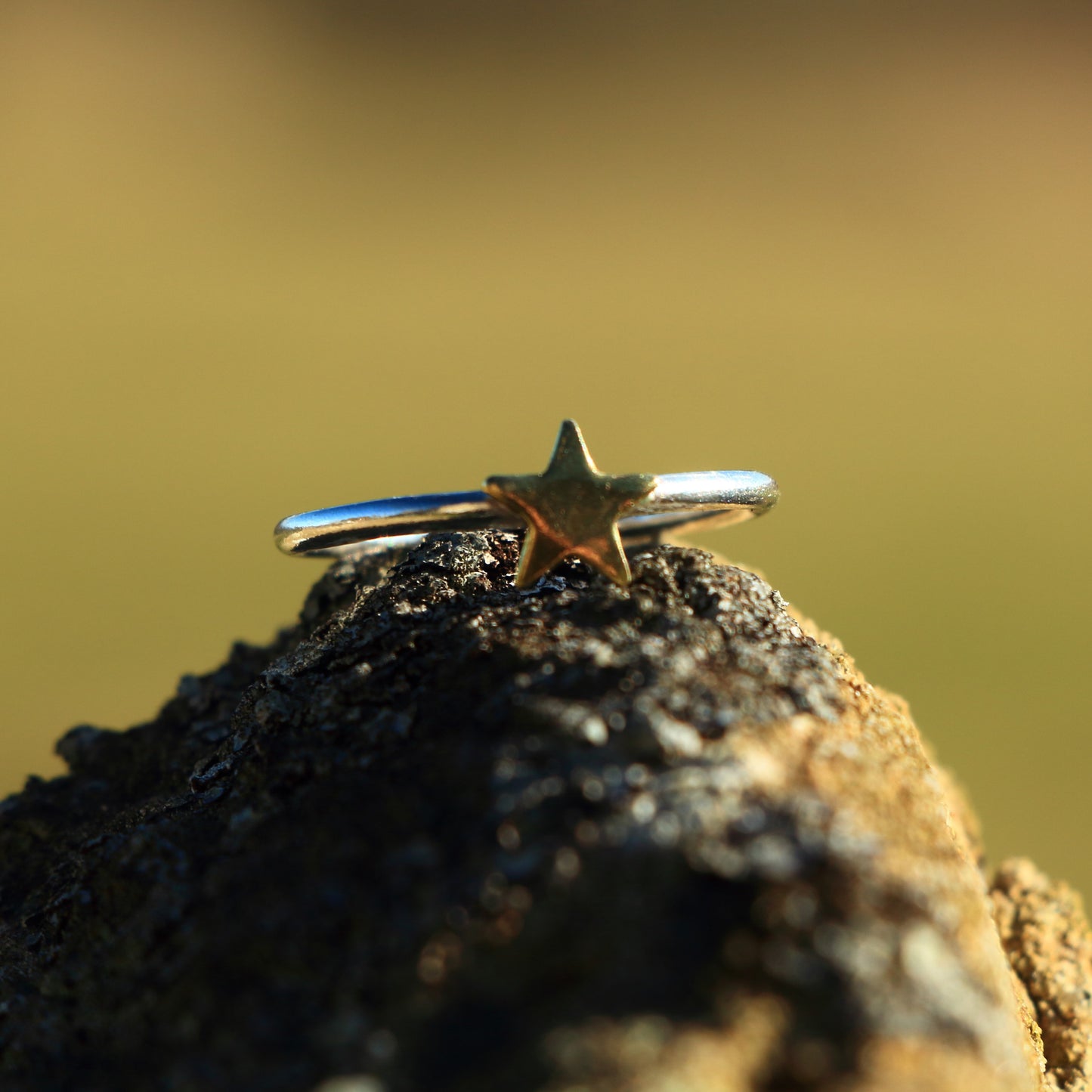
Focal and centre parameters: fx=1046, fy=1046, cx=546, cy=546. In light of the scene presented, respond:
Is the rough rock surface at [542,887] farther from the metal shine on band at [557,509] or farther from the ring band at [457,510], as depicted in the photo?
the ring band at [457,510]

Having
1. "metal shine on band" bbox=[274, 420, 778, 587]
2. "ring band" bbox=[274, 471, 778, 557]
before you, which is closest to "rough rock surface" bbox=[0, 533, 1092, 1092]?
"metal shine on band" bbox=[274, 420, 778, 587]

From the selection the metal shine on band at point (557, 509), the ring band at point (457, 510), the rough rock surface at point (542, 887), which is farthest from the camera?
the ring band at point (457, 510)

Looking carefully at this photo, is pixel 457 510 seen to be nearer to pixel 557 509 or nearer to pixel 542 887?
pixel 557 509

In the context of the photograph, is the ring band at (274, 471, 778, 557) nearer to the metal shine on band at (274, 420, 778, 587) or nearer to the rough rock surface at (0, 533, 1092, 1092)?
the metal shine on band at (274, 420, 778, 587)

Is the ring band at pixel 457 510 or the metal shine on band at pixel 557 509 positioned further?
the ring band at pixel 457 510

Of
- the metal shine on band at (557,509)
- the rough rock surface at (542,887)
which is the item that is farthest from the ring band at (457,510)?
the rough rock surface at (542,887)

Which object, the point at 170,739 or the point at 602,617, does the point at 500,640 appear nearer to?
the point at 602,617
